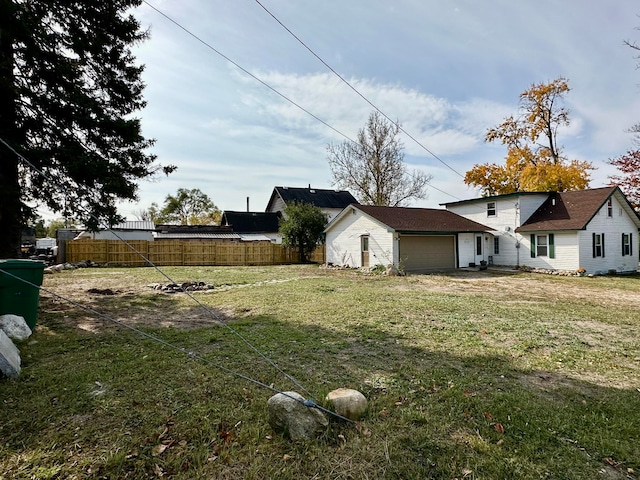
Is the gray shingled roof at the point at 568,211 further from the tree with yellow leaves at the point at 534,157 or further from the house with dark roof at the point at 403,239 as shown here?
the tree with yellow leaves at the point at 534,157

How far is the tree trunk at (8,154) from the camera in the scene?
645cm

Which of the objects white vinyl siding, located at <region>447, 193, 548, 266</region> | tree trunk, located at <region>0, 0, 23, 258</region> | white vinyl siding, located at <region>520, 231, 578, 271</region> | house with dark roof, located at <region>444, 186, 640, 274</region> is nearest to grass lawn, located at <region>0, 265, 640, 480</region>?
tree trunk, located at <region>0, 0, 23, 258</region>

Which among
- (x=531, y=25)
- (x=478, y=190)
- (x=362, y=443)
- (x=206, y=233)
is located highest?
(x=531, y=25)

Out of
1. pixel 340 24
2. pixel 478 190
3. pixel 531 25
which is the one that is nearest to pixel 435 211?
pixel 478 190

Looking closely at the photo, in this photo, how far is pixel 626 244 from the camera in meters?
18.4

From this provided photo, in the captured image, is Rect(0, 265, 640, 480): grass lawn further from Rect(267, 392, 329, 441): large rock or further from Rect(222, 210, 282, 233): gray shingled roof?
Rect(222, 210, 282, 233): gray shingled roof

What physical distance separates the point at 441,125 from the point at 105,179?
1493 centimetres

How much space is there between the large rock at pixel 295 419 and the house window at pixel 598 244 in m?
19.8

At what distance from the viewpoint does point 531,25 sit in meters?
9.93

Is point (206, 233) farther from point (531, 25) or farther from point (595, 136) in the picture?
point (595, 136)

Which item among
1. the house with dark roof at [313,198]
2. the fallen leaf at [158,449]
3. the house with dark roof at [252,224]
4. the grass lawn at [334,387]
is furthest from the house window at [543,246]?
the house with dark roof at [252,224]

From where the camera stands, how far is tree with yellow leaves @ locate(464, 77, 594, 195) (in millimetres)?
23609

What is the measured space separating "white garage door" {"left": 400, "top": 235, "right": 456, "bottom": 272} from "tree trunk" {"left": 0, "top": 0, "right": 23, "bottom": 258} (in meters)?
14.9

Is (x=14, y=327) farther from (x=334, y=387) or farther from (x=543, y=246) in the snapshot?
(x=543, y=246)
